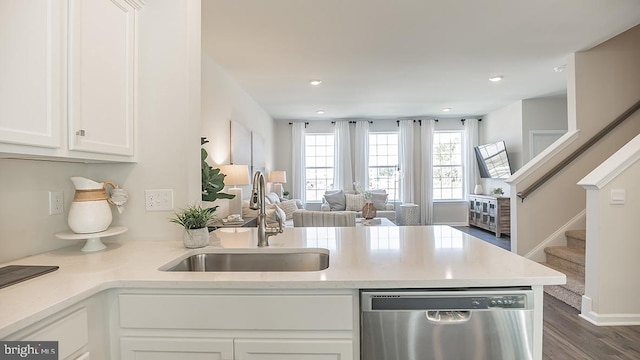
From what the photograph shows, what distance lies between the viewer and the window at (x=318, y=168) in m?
8.20

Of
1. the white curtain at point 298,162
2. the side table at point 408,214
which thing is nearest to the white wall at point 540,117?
the side table at point 408,214

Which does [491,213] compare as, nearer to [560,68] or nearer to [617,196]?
[560,68]

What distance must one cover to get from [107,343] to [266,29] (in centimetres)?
282

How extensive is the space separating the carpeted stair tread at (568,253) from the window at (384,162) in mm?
4354

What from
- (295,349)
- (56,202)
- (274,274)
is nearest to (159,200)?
(56,202)

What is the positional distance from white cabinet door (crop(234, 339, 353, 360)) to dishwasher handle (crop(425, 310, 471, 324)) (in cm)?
28

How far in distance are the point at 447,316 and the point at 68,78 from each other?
164cm

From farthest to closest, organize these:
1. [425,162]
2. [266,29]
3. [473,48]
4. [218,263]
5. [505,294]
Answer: [425,162] → [473,48] → [266,29] → [218,263] → [505,294]

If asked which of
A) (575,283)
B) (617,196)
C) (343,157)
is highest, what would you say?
(343,157)

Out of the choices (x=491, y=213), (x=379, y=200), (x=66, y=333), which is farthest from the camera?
(x=379, y=200)

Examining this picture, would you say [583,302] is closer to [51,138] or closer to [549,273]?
[549,273]

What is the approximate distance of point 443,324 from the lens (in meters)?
1.14

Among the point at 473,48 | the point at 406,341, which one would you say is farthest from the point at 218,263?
the point at 473,48

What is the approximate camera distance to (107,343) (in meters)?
1.16
